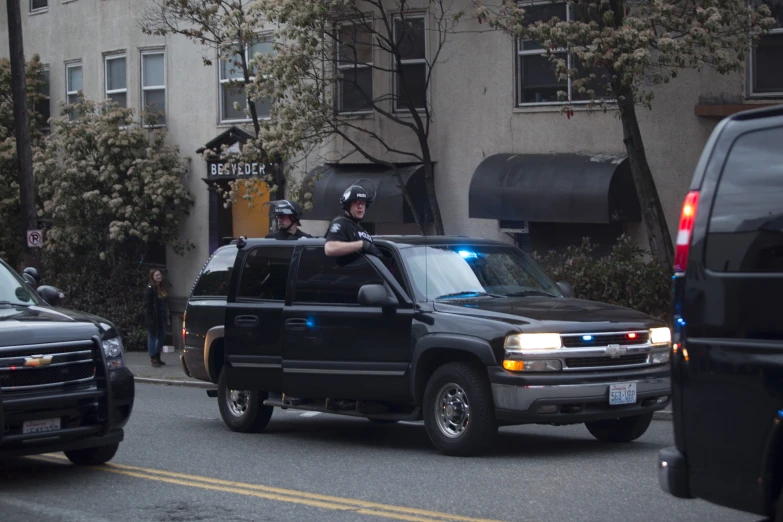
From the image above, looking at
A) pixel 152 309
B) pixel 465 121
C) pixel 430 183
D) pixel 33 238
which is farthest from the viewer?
pixel 152 309

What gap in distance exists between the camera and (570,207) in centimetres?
1753

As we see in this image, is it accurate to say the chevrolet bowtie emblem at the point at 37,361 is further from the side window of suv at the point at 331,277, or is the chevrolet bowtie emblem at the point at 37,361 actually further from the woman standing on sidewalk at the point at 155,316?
the woman standing on sidewalk at the point at 155,316

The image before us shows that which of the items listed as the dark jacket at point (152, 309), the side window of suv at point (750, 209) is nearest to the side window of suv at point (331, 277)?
the side window of suv at point (750, 209)

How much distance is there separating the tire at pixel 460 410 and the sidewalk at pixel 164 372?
790 cm

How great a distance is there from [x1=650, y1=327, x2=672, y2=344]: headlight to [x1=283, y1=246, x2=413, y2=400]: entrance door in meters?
2.01

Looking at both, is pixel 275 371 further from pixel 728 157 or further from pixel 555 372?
pixel 728 157

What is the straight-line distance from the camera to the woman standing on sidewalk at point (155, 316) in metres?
21.2

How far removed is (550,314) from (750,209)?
4.01 metres

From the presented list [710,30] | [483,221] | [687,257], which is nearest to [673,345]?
[687,257]

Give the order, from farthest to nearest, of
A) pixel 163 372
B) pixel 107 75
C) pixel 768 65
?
pixel 107 75
pixel 163 372
pixel 768 65

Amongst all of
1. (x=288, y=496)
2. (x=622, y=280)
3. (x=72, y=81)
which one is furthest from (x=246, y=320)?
(x=72, y=81)

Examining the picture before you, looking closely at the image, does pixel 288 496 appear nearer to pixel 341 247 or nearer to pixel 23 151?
pixel 341 247

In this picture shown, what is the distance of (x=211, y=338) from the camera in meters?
11.7

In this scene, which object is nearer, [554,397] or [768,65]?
[554,397]
